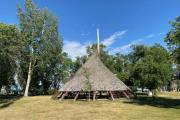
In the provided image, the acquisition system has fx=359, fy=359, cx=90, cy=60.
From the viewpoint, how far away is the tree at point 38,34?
203 ft

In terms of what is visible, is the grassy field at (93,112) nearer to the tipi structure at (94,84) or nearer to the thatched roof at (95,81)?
the tipi structure at (94,84)

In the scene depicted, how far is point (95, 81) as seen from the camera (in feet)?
155

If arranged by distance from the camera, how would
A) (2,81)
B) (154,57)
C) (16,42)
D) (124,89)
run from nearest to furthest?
(124,89) < (16,42) < (154,57) < (2,81)

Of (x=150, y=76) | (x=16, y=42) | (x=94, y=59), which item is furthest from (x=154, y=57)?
(x=16, y=42)

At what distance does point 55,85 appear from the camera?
8756cm

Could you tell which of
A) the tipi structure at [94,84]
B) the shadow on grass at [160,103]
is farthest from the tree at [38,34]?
the shadow on grass at [160,103]

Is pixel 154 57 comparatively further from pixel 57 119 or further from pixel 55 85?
pixel 57 119

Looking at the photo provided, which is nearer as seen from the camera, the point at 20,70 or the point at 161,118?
the point at 161,118

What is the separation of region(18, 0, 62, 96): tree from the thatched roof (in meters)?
15.1

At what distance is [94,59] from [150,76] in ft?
51.5

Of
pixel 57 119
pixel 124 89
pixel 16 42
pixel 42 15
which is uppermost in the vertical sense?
pixel 42 15

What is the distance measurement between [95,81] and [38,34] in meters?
19.9

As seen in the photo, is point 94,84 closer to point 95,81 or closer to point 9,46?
point 95,81

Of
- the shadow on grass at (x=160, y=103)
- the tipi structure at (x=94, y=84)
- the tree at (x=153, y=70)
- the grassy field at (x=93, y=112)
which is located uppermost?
the tree at (x=153, y=70)
